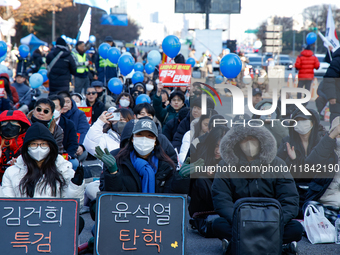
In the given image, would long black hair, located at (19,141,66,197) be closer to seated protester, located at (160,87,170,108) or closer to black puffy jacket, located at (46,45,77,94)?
seated protester, located at (160,87,170,108)

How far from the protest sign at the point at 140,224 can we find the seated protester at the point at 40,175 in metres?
0.44

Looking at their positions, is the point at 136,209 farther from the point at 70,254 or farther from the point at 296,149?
the point at 296,149

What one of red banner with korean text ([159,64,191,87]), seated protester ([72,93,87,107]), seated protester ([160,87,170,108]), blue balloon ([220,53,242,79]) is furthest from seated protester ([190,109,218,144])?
red banner with korean text ([159,64,191,87])

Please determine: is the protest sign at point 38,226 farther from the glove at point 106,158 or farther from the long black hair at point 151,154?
the long black hair at point 151,154

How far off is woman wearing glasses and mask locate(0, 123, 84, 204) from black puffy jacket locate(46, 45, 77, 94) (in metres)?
6.76

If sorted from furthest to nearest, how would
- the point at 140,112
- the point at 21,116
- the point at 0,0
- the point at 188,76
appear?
the point at 188,76 < the point at 0,0 < the point at 140,112 < the point at 21,116

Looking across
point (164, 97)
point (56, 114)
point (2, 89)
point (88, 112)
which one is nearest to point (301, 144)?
point (56, 114)

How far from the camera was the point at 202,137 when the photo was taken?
215 inches

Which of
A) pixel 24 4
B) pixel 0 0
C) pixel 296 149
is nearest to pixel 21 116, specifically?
pixel 296 149

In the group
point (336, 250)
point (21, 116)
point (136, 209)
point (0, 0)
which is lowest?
point (336, 250)

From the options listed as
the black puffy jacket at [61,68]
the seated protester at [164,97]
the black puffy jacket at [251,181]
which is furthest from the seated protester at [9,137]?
the black puffy jacket at [61,68]

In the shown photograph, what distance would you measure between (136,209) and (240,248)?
2.88 feet

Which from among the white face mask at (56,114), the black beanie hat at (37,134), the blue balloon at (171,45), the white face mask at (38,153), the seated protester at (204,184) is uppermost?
the blue balloon at (171,45)

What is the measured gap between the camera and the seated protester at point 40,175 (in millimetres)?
3980
